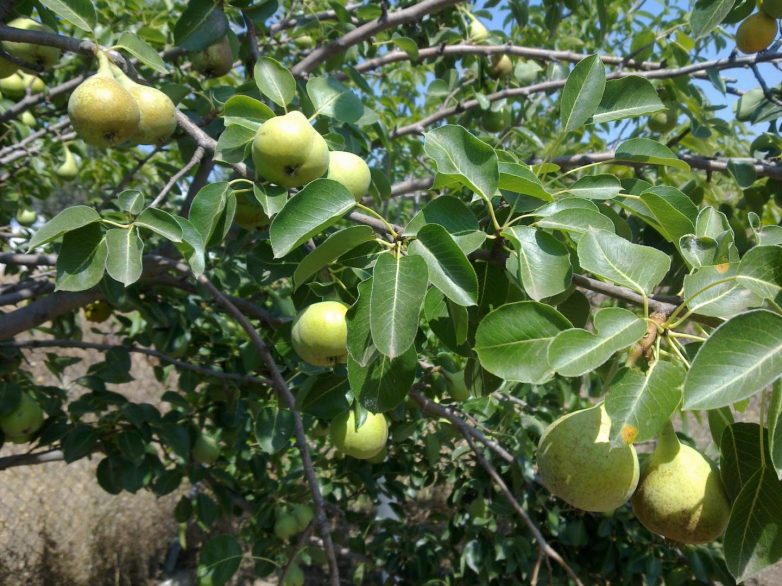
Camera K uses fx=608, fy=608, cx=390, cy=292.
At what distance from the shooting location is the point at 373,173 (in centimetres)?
161

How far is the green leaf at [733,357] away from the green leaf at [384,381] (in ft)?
1.47

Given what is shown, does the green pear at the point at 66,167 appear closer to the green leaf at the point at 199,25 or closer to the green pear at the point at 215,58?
the green pear at the point at 215,58

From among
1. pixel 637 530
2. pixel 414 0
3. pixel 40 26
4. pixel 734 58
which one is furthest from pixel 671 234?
pixel 637 530

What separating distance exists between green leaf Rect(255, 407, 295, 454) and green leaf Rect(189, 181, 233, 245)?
→ 70 cm

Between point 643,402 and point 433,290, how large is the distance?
40 cm

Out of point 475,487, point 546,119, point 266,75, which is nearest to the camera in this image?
point 266,75

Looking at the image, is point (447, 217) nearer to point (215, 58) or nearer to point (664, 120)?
point (215, 58)

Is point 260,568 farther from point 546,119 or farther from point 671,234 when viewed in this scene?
point 546,119

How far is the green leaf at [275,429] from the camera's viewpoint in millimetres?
1688

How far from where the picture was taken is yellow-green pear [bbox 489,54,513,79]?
2764 mm

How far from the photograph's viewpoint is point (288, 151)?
1.09m

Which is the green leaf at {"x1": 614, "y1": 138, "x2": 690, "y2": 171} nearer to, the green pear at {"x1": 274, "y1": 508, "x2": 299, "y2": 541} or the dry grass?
the green pear at {"x1": 274, "y1": 508, "x2": 299, "y2": 541}

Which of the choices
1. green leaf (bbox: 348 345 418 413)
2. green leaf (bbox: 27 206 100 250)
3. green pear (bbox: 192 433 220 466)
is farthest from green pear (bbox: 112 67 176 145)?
green pear (bbox: 192 433 220 466)

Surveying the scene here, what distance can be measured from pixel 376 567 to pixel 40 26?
2929mm
